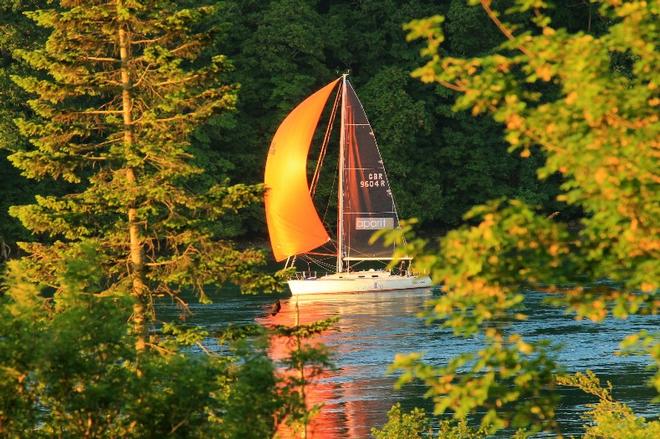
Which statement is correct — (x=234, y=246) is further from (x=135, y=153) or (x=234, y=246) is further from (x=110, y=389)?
(x=110, y=389)

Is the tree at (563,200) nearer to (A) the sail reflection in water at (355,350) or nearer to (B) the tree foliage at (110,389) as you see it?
(B) the tree foliage at (110,389)

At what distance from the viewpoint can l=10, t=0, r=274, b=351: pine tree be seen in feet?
66.3

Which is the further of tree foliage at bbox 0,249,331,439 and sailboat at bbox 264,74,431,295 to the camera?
sailboat at bbox 264,74,431,295

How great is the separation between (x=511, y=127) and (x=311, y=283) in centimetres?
4511

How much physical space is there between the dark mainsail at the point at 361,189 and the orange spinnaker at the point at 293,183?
9.74 feet

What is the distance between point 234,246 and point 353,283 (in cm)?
3140

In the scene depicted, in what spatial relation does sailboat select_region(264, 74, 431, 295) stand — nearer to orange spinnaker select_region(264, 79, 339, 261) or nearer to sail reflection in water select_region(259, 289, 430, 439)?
orange spinnaker select_region(264, 79, 339, 261)

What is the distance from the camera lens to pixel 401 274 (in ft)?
189

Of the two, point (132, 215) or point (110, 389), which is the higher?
point (132, 215)

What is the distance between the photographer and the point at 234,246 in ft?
75.8

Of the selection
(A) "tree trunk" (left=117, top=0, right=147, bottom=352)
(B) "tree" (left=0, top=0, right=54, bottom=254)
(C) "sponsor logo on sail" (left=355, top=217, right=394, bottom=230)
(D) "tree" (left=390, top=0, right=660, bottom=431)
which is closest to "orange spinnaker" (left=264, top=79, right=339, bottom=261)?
(C) "sponsor logo on sail" (left=355, top=217, right=394, bottom=230)

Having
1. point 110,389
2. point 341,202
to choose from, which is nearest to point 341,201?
point 341,202

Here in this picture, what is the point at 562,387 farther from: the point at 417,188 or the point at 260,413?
the point at 417,188

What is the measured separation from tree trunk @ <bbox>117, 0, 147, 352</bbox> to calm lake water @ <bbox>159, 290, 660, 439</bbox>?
267 centimetres
